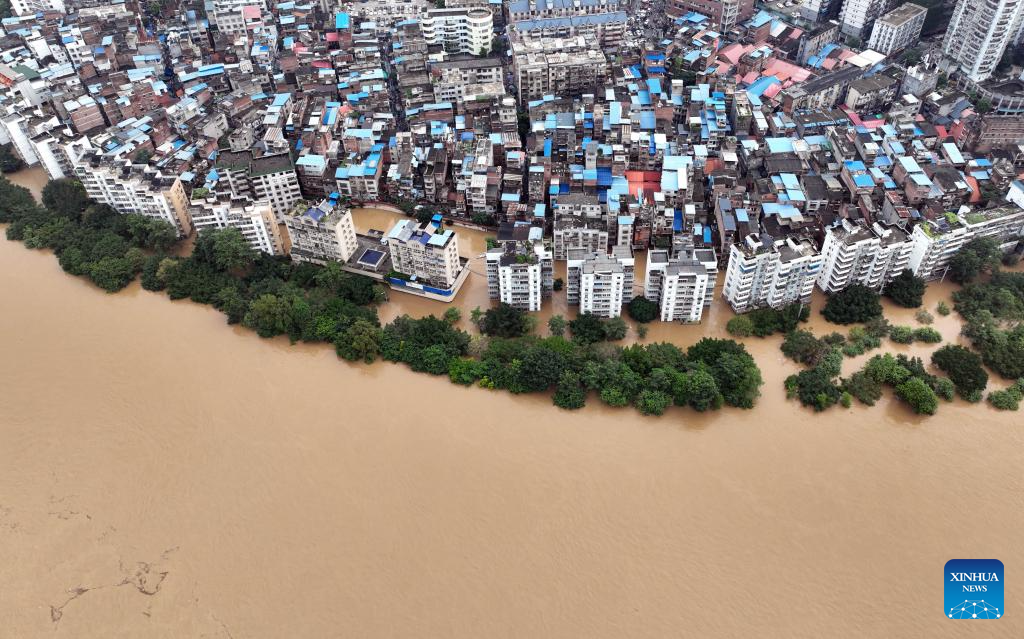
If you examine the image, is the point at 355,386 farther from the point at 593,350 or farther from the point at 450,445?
the point at 593,350

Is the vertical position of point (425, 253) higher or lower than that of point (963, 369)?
higher

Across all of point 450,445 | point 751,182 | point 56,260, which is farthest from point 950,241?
point 56,260

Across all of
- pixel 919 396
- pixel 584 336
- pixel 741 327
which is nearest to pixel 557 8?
pixel 584 336

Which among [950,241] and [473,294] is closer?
[950,241]

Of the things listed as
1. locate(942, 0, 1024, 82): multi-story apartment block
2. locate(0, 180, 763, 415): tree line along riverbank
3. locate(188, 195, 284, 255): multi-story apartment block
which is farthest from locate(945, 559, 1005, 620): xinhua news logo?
locate(942, 0, 1024, 82): multi-story apartment block

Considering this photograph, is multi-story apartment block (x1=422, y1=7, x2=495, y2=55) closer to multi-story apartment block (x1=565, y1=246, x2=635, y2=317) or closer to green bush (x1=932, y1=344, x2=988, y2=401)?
multi-story apartment block (x1=565, y1=246, x2=635, y2=317)

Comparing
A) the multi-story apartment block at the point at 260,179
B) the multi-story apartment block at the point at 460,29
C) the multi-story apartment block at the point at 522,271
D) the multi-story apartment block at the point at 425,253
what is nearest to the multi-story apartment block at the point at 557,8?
the multi-story apartment block at the point at 460,29

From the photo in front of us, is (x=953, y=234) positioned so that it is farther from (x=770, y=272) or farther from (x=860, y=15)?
(x=860, y=15)
